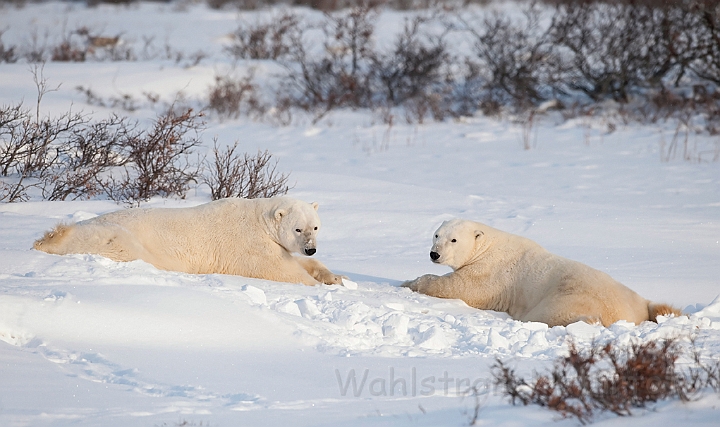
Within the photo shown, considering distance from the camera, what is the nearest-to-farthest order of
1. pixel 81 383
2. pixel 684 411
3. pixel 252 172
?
pixel 684 411
pixel 81 383
pixel 252 172

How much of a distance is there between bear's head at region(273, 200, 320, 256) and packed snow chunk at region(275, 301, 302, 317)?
1.01 metres

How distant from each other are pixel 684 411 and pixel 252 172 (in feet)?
17.8

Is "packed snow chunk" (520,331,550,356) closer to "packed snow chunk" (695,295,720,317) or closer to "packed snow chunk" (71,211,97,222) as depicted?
"packed snow chunk" (695,295,720,317)

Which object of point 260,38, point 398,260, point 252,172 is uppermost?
point 260,38

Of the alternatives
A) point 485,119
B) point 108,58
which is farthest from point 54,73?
point 485,119

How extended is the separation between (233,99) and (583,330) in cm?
1036

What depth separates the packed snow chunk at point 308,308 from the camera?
4.39 m

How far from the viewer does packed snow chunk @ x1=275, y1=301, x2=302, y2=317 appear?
4.39 m

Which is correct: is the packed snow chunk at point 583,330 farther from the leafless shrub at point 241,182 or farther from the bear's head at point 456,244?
the leafless shrub at point 241,182

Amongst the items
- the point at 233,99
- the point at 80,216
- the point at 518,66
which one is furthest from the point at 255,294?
the point at 518,66

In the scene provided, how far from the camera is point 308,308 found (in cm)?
442

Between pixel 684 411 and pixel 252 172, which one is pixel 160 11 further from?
pixel 684 411

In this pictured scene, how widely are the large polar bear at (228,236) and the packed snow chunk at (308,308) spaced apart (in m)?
0.90

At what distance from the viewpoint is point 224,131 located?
12.6 m
